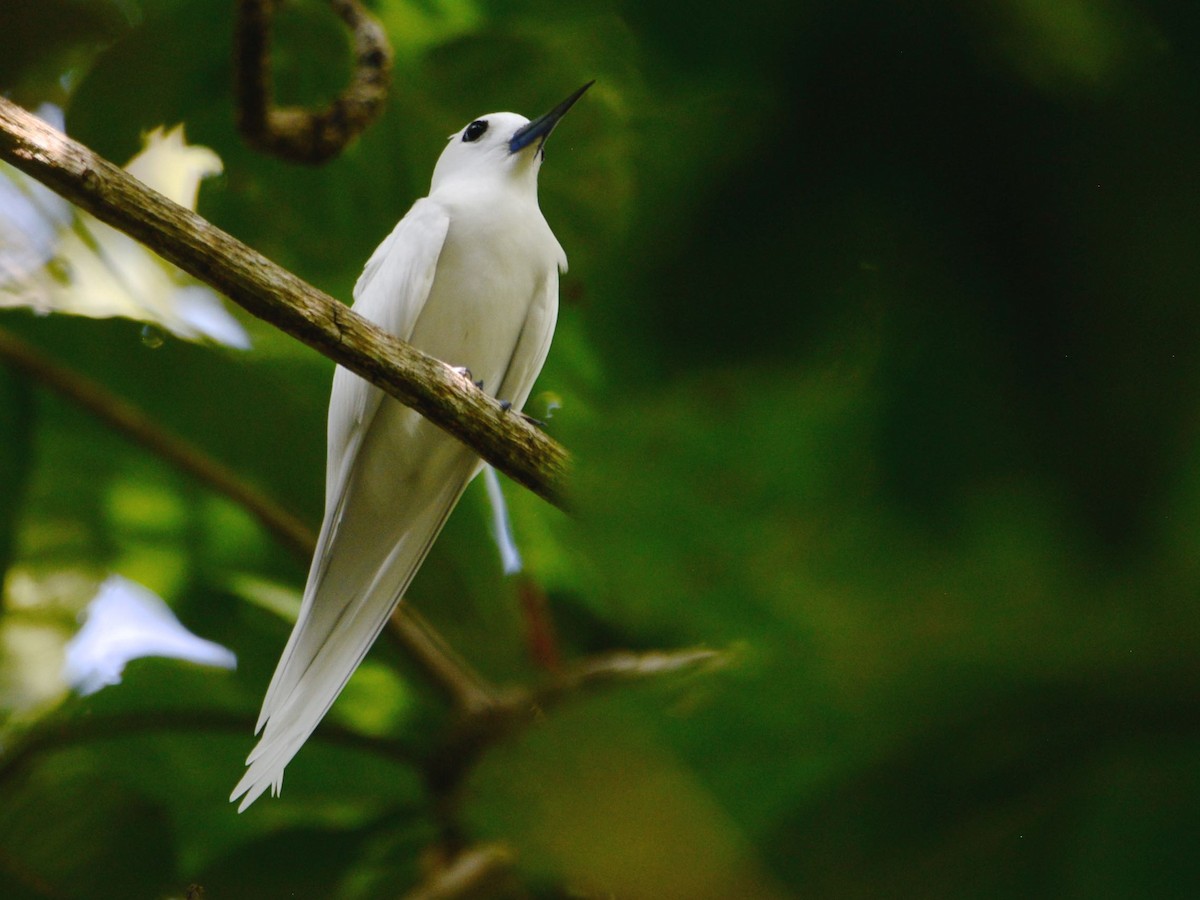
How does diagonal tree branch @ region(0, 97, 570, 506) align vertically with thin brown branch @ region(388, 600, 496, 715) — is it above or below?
above

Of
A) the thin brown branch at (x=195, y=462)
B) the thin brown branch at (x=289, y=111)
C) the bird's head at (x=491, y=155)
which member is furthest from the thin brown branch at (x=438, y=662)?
the bird's head at (x=491, y=155)

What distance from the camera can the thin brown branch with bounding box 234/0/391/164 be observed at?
1.32 meters

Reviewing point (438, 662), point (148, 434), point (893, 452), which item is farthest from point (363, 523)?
point (893, 452)

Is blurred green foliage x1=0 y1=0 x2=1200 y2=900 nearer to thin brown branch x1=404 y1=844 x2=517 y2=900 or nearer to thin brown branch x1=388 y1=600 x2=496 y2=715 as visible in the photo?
thin brown branch x1=404 y1=844 x2=517 y2=900

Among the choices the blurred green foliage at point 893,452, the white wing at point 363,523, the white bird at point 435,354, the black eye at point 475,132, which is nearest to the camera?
Result: the blurred green foliage at point 893,452

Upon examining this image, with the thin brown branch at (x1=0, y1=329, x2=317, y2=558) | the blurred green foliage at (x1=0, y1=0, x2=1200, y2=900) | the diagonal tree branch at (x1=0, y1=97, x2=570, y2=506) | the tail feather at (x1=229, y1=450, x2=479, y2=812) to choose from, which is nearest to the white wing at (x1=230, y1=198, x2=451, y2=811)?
the tail feather at (x1=229, y1=450, x2=479, y2=812)

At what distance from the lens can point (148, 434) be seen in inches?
56.7

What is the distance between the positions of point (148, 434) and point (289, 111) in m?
0.43

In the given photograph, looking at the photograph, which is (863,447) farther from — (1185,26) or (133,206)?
(133,206)

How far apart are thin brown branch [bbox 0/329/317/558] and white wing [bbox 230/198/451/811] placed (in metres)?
0.12

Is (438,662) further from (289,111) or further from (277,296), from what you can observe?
(289,111)

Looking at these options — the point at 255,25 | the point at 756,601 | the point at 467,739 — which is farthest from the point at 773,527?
the point at 255,25

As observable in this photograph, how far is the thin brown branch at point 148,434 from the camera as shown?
1414 mm

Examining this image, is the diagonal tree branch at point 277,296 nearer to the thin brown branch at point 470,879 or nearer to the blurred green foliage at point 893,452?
the thin brown branch at point 470,879
